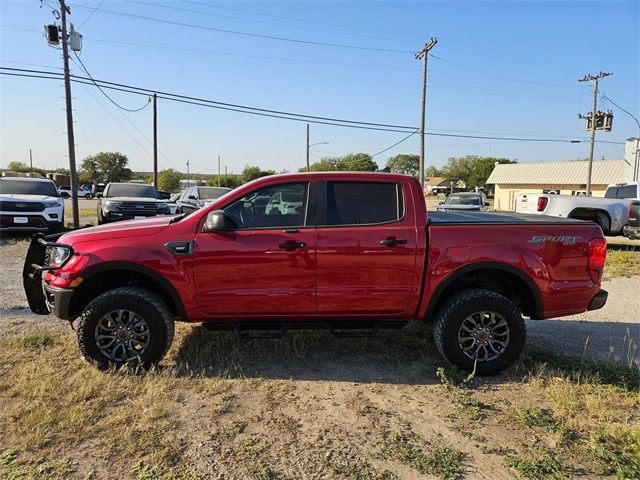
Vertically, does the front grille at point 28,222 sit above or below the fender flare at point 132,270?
below

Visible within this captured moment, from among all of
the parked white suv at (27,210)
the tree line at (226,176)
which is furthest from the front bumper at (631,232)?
the tree line at (226,176)

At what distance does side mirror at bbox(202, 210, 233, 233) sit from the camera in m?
3.80

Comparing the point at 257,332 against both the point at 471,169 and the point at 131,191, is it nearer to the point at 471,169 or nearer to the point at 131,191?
the point at 131,191

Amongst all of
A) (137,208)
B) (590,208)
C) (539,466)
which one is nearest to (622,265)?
(590,208)

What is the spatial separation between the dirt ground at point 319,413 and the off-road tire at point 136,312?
167 mm

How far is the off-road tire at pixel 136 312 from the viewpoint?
3871mm

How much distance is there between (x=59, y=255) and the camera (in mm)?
4004

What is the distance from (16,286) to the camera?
7.18 metres

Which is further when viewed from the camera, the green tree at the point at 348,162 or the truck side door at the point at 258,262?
the green tree at the point at 348,162

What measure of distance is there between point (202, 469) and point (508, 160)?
11399cm

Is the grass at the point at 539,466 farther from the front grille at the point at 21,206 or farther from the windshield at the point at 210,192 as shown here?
the windshield at the point at 210,192

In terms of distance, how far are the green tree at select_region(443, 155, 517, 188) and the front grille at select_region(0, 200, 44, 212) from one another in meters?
88.1

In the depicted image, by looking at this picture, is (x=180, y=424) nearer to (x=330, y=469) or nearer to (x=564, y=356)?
(x=330, y=469)

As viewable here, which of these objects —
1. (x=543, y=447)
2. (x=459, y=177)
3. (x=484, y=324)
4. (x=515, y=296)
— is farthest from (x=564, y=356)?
(x=459, y=177)
